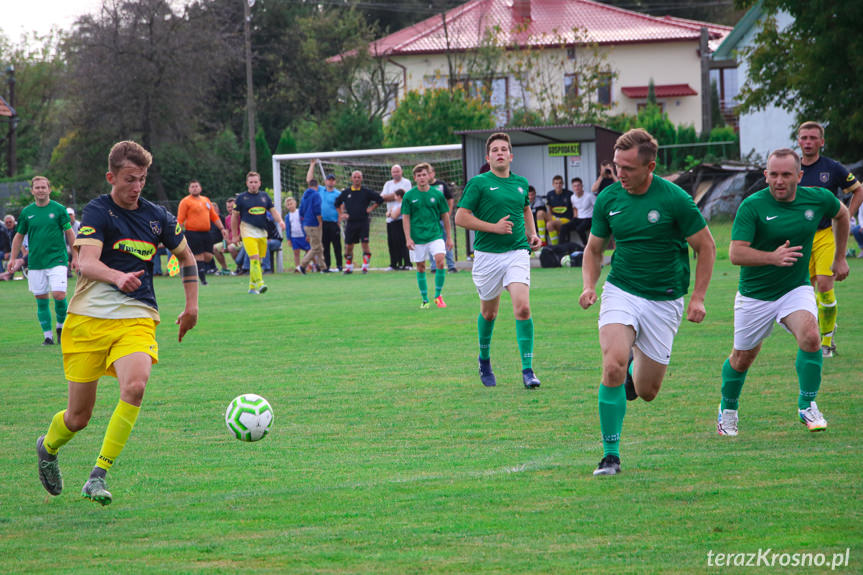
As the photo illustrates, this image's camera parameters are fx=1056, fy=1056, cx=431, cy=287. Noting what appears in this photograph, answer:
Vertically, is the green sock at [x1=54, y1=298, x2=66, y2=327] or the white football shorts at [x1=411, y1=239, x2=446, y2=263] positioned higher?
the white football shorts at [x1=411, y1=239, x2=446, y2=263]

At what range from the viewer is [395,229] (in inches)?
1097

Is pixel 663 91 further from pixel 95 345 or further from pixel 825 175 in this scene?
pixel 95 345

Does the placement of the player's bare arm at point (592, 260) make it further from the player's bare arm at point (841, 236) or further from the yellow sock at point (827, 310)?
the yellow sock at point (827, 310)

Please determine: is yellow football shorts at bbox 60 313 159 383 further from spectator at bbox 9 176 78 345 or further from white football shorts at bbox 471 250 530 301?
spectator at bbox 9 176 78 345

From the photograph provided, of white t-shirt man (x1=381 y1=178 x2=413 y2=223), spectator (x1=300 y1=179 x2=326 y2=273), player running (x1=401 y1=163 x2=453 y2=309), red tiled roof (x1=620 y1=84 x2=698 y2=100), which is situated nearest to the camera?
player running (x1=401 y1=163 x2=453 y2=309)

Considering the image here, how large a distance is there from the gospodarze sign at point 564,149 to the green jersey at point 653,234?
21.9 metres

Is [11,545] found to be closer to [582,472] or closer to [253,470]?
[253,470]

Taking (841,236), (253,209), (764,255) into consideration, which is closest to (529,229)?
(841,236)

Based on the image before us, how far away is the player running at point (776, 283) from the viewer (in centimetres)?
711

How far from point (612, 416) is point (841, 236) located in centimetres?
313

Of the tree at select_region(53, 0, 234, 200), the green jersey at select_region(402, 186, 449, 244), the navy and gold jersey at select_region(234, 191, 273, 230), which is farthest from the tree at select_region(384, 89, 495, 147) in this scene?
the green jersey at select_region(402, 186, 449, 244)

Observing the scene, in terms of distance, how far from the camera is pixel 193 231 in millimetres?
24984

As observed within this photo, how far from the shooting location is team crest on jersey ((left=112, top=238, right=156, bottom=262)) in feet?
19.9

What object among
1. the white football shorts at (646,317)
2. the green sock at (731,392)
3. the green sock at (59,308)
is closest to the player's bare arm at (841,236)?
the green sock at (731,392)
